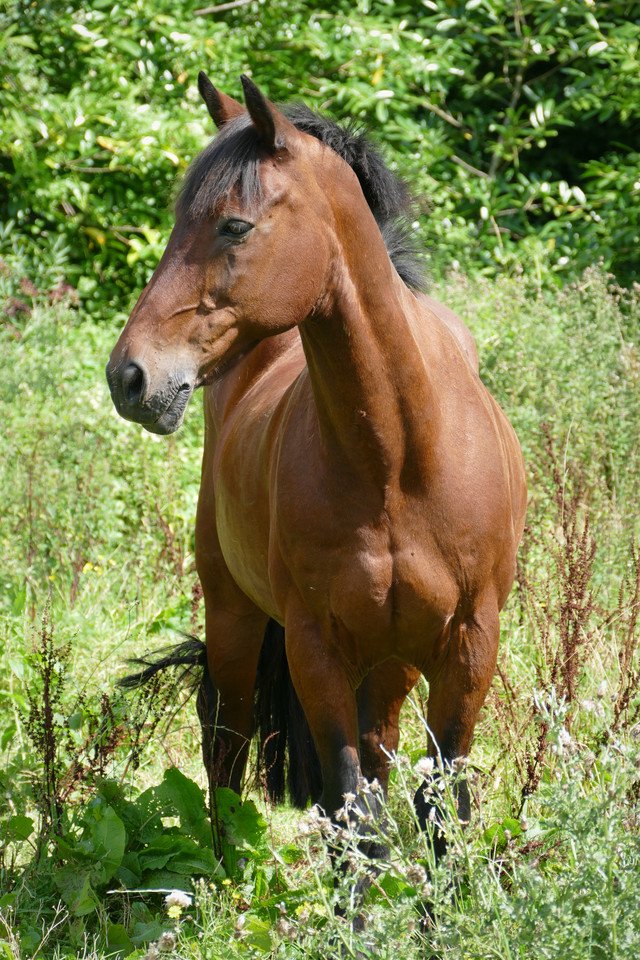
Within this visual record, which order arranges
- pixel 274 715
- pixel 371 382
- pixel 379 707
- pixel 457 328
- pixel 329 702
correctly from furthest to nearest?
pixel 274 715 < pixel 457 328 < pixel 379 707 < pixel 329 702 < pixel 371 382

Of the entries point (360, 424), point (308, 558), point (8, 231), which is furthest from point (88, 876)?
point (8, 231)

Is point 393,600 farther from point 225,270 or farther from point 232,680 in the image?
point 232,680

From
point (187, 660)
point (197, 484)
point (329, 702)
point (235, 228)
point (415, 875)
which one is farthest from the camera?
point (197, 484)

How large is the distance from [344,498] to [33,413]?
3.68m

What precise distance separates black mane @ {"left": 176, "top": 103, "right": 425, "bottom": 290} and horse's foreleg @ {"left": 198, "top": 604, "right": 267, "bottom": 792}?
A: 55.0 inches

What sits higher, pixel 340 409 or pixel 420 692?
pixel 340 409

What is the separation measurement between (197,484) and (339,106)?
435cm

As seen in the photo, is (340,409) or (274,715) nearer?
(340,409)

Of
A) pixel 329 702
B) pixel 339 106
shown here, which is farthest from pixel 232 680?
pixel 339 106

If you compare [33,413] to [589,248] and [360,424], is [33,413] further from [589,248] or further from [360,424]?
[589,248]

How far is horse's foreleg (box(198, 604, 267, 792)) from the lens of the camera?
156 inches

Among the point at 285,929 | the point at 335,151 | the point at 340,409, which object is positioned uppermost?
the point at 335,151

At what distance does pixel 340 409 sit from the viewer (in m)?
2.72

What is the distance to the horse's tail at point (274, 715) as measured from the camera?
3779 mm
